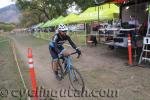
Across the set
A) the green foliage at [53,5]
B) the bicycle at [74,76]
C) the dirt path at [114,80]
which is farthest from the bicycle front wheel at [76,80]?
the green foliage at [53,5]

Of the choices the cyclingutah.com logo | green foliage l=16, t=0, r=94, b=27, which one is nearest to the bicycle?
the cyclingutah.com logo

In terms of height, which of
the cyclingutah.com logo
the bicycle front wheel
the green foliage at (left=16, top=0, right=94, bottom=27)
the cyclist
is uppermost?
the green foliage at (left=16, top=0, right=94, bottom=27)

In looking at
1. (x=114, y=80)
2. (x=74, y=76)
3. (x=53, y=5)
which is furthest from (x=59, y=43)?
(x=53, y=5)

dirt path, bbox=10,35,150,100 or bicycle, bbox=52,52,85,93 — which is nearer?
dirt path, bbox=10,35,150,100

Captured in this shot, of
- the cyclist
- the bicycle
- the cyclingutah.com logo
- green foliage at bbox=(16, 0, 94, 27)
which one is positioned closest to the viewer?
the cyclingutah.com logo

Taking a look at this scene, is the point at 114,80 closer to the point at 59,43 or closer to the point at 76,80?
the point at 76,80

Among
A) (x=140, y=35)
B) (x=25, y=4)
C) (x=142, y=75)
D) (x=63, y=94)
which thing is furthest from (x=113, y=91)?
(x=25, y=4)

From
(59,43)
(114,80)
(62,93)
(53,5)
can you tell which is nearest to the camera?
(62,93)

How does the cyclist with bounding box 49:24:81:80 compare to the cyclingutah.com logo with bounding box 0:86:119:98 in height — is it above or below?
above

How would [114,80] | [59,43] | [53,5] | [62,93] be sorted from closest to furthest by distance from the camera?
[62,93] → [59,43] → [114,80] → [53,5]

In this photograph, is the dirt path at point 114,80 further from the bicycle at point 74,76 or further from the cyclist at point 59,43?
the cyclist at point 59,43

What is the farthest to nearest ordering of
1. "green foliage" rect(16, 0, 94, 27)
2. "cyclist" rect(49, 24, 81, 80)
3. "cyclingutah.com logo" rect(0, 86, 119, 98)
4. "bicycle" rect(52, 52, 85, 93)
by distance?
"green foliage" rect(16, 0, 94, 27) → "cyclist" rect(49, 24, 81, 80) → "bicycle" rect(52, 52, 85, 93) → "cyclingutah.com logo" rect(0, 86, 119, 98)

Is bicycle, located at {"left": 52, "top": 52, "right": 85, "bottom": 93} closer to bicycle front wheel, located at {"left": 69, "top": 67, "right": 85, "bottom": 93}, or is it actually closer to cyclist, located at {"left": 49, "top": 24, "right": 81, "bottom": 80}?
bicycle front wheel, located at {"left": 69, "top": 67, "right": 85, "bottom": 93}

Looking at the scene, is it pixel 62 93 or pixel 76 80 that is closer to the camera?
pixel 62 93
